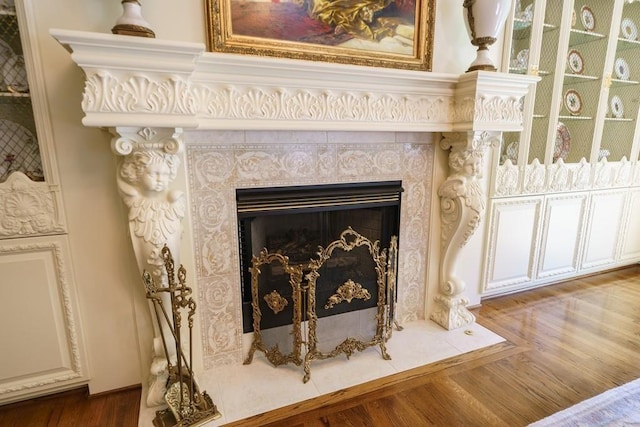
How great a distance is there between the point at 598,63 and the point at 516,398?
8.44 feet

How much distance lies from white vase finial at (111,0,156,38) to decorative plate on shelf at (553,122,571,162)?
9.20ft

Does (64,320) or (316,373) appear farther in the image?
(316,373)

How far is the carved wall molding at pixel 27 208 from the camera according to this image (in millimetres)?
1349

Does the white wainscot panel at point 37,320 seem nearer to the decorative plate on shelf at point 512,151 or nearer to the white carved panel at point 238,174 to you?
the white carved panel at point 238,174

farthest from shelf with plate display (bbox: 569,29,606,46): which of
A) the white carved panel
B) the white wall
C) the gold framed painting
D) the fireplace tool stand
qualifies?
the fireplace tool stand

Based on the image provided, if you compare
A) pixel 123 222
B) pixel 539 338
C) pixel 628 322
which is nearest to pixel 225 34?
pixel 123 222

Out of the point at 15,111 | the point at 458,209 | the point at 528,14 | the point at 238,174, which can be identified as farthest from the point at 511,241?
the point at 15,111

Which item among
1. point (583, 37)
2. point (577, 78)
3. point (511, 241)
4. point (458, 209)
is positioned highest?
point (583, 37)

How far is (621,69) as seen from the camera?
275cm

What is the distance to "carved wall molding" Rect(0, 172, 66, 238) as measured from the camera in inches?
53.1

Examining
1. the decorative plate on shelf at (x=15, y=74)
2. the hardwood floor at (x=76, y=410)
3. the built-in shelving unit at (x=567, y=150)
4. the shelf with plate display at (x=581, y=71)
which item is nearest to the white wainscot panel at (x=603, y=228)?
the built-in shelving unit at (x=567, y=150)

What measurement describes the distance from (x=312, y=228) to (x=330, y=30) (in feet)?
3.39

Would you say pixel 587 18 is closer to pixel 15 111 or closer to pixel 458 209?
pixel 458 209

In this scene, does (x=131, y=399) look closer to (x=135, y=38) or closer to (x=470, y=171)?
(x=135, y=38)
